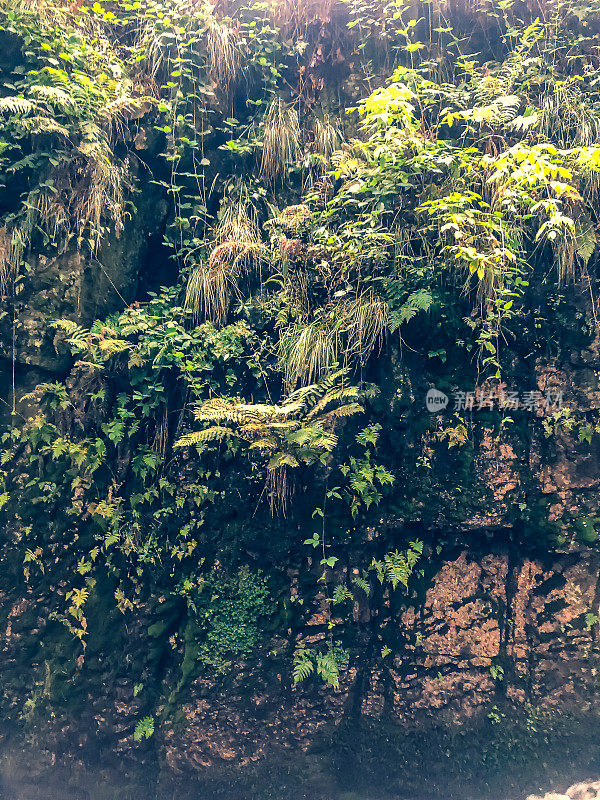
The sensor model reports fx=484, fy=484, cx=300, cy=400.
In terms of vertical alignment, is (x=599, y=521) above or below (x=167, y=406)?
below

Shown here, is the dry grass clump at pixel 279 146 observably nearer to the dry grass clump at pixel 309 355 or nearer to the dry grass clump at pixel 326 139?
the dry grass clump at pixel 326 139

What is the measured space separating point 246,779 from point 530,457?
410 cm

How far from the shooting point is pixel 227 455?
473cm

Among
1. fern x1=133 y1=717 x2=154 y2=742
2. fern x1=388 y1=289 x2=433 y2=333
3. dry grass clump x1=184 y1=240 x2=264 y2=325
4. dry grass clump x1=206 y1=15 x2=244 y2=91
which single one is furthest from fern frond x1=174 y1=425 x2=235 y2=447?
dry grass clump x1=206 y1=15 x2=244 y2=91

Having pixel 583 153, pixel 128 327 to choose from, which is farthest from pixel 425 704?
pixel 583 153

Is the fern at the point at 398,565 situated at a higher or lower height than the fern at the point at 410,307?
lower

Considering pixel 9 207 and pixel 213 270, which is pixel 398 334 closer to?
pixel 213 270

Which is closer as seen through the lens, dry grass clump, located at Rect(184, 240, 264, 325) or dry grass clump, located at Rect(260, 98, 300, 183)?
dry grass clump, located at Rect(184, 240, 264, 325)

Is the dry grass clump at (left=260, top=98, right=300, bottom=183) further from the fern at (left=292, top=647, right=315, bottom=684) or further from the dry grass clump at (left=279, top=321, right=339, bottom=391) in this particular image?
the fern at (left=292, top=647, right=315, bottom=684)

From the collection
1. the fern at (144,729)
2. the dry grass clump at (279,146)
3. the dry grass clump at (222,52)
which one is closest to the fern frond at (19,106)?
the dry grass clump at (222,52)

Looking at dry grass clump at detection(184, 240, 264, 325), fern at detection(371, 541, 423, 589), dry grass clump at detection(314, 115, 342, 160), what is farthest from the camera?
dry grass clump at detection(314, 115, 342, 160)

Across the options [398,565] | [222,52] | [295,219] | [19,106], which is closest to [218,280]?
[295,219]

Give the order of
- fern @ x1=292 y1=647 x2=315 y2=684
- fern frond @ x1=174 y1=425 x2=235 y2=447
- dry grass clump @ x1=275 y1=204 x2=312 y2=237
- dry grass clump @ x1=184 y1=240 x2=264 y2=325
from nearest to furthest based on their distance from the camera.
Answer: fern frond @ x1=174 y1=425 x2=235 y2=447 < fern @ x1=292 y1=647 x2=315 y2=684 < dry grass clump @ x1=184 y1=240 x2=264 y2=325 < dry grass clump @ x1=275 y1=204 x2=312 y2=237

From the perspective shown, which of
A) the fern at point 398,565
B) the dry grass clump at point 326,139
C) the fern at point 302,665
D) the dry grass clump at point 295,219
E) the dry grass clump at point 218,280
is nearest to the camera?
the fern at point 302,665
